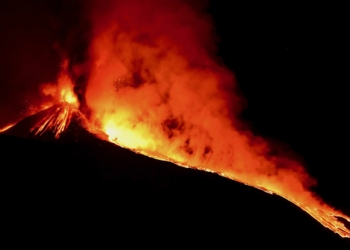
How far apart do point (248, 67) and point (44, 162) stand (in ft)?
14.4

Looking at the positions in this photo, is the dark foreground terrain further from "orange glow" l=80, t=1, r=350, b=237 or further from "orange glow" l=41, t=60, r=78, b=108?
"orange glow" l=41, t=60, r=78, b=108

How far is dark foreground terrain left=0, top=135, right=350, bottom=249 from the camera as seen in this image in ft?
9.48

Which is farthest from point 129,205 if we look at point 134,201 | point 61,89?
point 61,89

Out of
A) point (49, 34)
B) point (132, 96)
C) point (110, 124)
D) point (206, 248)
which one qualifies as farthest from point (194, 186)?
point (49, 34)

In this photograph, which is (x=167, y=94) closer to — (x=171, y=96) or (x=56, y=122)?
(x=171, y=96)

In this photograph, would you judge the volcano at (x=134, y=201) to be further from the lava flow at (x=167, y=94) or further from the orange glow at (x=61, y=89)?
the orange glow at (x=61, y=89)

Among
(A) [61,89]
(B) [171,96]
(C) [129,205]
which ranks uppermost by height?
(B) [171,96]

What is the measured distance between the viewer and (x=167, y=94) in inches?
242

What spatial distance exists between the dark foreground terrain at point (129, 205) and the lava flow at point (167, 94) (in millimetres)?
1518

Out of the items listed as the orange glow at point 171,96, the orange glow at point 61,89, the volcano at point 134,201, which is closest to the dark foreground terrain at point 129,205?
the volcano at point 134,201

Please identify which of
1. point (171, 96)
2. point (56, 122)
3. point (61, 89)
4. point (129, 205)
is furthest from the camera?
point (61, 89)

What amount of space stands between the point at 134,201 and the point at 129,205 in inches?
2.3

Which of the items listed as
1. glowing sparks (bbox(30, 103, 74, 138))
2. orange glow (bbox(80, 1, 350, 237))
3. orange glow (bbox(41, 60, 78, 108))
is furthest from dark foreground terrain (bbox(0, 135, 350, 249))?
orange glow (bbox(41, 60, 78, 108))

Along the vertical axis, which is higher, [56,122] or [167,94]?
[167,94]
